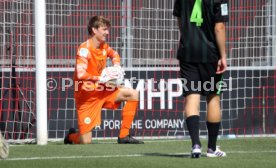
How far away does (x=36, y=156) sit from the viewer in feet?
29.2

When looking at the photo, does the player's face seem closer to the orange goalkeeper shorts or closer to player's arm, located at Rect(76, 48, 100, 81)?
player's arm, located at Rect(76, 48, 100, 81)

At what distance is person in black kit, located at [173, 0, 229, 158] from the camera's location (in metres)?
8.52

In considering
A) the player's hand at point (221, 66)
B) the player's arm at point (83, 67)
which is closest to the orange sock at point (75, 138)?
the player's arm at point (83, 67)

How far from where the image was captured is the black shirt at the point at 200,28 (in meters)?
8.53

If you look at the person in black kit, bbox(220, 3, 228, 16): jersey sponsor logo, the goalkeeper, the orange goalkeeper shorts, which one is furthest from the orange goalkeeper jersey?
bbox(220, 3, 228, 16): jersey sponsor logo

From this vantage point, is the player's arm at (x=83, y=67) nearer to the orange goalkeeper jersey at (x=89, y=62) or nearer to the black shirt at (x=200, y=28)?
the orange goalkeeper jersey at (x=89, y=62)

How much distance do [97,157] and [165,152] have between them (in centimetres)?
105

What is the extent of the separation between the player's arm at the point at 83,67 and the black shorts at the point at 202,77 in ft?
9.80

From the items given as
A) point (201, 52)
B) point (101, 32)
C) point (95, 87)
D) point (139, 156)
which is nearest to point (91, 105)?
point (95, 87)

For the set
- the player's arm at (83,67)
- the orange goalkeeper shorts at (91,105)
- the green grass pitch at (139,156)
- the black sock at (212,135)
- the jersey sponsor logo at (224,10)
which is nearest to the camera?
the green grass pitch at (139,156)

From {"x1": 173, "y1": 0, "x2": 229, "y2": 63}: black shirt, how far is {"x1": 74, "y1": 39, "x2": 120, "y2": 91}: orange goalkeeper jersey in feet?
9.75

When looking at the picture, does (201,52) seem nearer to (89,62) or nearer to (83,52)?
(83,52)

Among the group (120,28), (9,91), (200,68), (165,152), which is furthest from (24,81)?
(200,68)

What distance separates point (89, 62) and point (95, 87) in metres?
0.32
